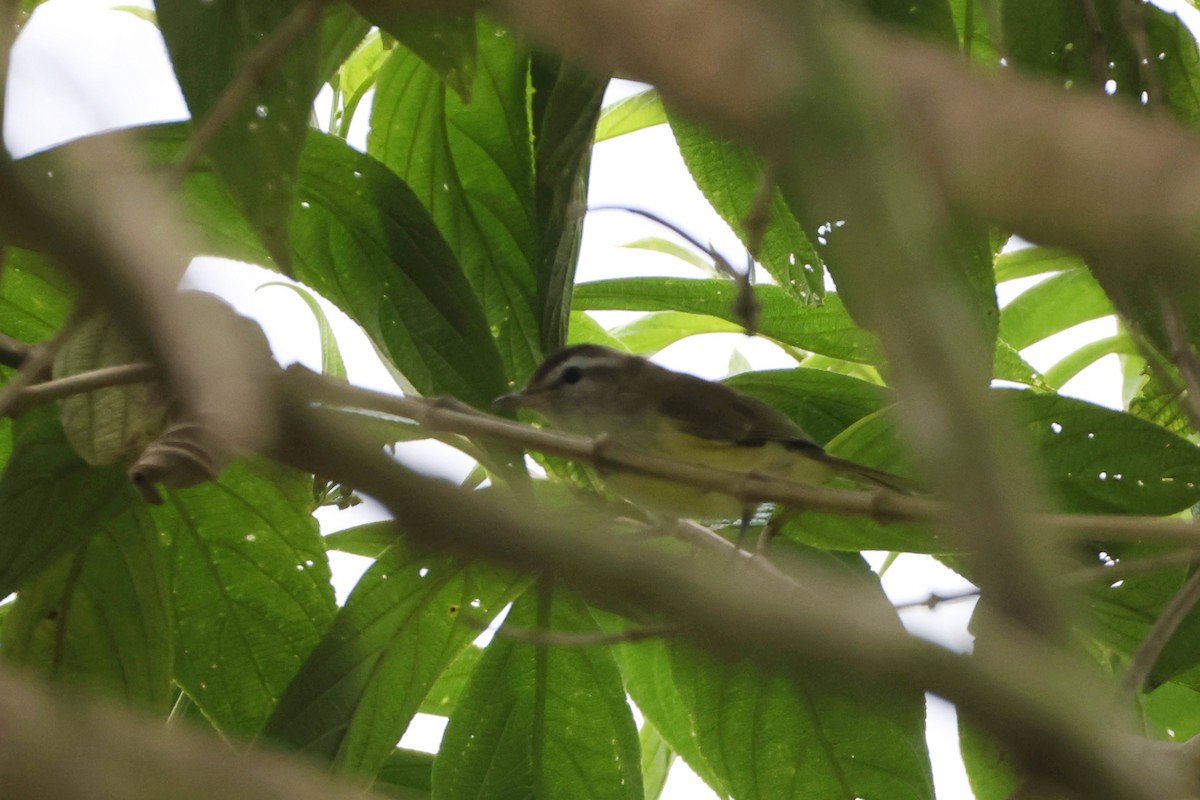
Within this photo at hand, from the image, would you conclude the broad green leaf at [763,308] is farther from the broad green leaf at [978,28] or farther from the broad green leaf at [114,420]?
the broad green leaf at [114,420]

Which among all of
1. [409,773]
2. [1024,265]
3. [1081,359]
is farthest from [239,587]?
[1081,359]

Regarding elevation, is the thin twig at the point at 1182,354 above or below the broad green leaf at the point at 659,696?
above

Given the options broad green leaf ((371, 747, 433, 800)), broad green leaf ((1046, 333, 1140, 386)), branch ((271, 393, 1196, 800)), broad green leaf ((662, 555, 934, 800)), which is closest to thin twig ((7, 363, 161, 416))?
branch ((271, 393, 1196, 800))

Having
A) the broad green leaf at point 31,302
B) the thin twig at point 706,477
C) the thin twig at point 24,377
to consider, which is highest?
the broad green leaf at point 31,302

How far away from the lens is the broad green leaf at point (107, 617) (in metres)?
2.16

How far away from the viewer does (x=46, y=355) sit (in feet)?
4.30

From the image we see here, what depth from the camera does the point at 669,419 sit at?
3.20 meters

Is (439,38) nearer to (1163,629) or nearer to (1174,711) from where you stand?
(1163,629)

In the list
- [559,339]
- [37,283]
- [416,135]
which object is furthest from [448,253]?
[37,283]

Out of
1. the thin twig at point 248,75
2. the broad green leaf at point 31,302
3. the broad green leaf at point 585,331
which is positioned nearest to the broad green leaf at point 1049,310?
the broad green leaf at point 585,331

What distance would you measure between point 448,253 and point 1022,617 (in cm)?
186

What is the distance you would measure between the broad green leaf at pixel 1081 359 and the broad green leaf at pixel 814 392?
735 millimetres

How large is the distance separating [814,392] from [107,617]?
1.42m

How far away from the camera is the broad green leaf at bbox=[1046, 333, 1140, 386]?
10.1 ft
